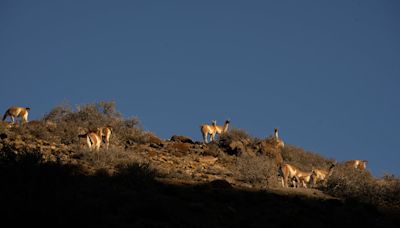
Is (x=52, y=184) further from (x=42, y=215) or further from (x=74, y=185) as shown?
(x=42, y=215)

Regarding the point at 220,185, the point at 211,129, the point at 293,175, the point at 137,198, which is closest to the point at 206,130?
the point at 211,129

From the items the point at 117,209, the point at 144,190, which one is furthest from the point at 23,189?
the point at 144,190

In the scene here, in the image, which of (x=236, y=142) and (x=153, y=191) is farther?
(x=236, y=142)

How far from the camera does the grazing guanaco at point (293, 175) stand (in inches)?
794

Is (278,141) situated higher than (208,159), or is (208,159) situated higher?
(278,141)

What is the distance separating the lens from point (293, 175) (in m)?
20.3

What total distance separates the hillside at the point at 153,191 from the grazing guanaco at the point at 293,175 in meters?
0.37

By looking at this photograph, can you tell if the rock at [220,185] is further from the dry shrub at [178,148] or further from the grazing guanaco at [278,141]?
the grazing guanaco at [278,141]

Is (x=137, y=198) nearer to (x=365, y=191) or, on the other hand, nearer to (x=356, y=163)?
(x=365, y=191)

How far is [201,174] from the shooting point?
19047 mm

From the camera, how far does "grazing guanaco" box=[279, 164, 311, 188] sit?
66.1ft

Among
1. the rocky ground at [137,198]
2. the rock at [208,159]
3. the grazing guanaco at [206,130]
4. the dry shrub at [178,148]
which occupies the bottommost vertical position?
the rocky ground at [137,198]

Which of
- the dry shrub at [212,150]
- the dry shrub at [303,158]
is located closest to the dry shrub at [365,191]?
the dry shrub at [212,150]

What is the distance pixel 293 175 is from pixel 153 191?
7.79 metres
